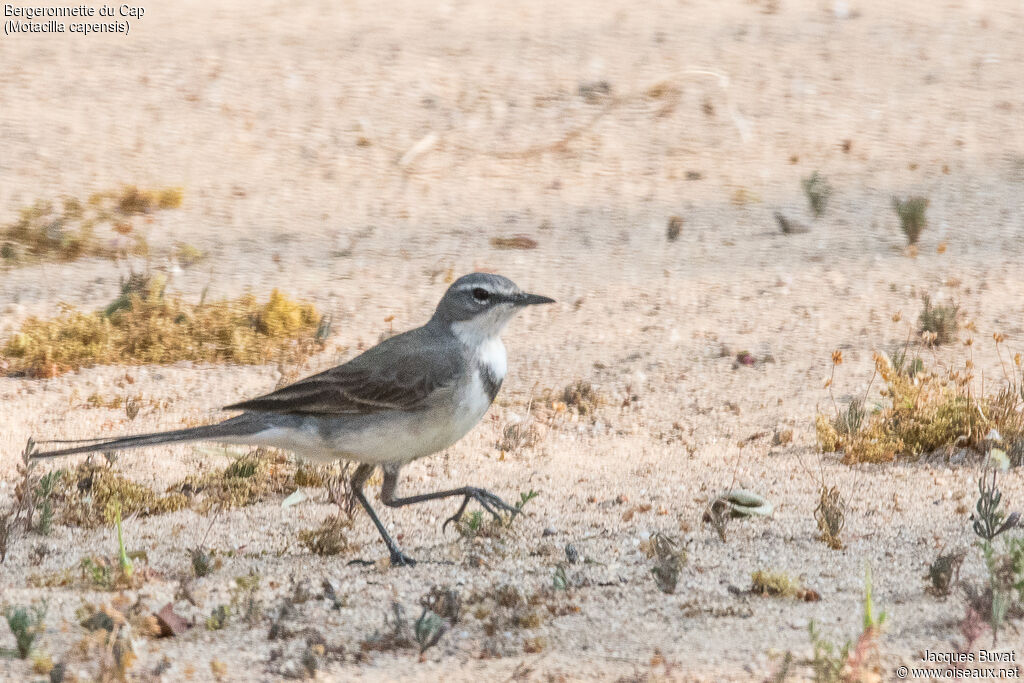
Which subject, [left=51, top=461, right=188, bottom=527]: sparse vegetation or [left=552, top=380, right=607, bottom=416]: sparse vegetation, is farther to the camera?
[left=552, top=380, right=607, bottom=416]: sparse vegetation

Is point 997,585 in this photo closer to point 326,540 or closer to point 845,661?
point 845,661

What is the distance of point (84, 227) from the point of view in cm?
1009

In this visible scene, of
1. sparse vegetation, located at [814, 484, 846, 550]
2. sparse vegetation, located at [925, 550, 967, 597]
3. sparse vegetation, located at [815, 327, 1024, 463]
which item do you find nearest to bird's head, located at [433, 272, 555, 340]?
sparse vegetation, located at [814, 484, 846, 550]

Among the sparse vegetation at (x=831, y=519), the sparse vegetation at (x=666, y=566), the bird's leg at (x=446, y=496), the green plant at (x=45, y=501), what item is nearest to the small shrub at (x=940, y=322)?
the sparse vegetation at (x=831, y=519)

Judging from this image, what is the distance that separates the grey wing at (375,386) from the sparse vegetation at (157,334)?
7.04 feet

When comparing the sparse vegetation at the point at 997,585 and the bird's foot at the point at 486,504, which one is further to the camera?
the bird's foot at the point at 486,504

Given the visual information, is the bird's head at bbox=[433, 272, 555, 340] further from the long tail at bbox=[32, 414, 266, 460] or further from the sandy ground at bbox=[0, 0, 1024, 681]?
the long tail at bbox=[32, 414, 266, 460]

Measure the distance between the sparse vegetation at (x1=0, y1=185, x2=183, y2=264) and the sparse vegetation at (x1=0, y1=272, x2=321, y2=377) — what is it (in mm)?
1236

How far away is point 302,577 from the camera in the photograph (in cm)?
565

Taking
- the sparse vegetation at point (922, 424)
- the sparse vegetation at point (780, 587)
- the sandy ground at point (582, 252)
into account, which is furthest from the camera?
the sparse vegetation at point (922, 424)

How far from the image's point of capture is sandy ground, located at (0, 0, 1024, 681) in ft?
17.7

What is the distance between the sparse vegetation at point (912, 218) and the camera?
9.50m

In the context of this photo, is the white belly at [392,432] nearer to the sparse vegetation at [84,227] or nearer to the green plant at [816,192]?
the sparse vegetation at [84,227]

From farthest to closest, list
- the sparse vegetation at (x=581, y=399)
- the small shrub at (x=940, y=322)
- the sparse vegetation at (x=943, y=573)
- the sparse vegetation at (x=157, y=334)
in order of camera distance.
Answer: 1. the sparse vegetation at (x=157, y=334)
2. the small shrub at (x=940, y=322)
3. the sparse vegetation at (x=581, y=399)
4. the sparse vegetation at (x=943, y=573)
